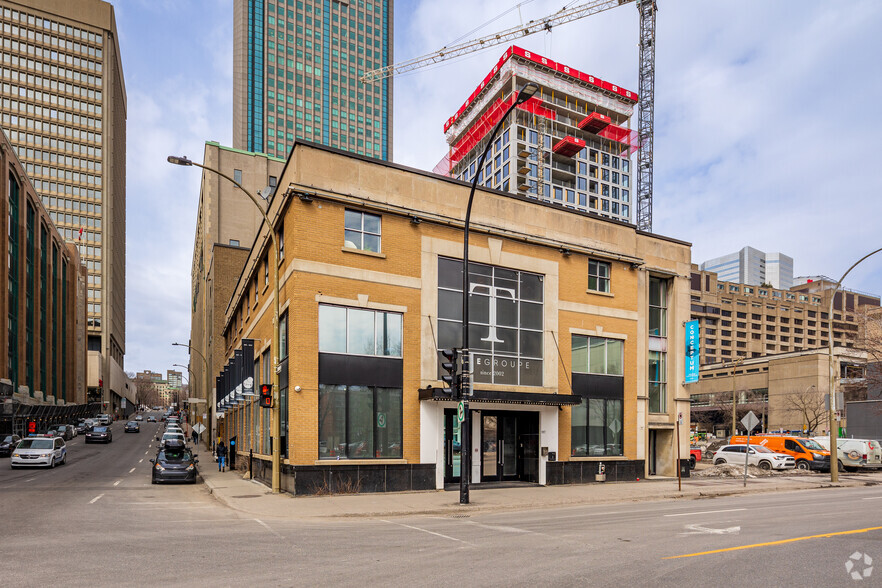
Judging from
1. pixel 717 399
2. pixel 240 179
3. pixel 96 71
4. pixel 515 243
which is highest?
pixel 96 71

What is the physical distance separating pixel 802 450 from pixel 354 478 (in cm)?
2793

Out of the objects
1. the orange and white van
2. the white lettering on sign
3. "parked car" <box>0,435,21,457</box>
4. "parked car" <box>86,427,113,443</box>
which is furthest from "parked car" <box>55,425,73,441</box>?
the orange and white van

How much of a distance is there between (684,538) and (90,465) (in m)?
34.2

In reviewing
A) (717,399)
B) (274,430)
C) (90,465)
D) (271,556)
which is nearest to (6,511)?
(274,430)

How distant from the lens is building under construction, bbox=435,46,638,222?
116 metres

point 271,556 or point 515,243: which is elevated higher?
point 515,243

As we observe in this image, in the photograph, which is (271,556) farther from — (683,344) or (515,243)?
(683,344)

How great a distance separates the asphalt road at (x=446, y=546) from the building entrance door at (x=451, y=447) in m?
5.55

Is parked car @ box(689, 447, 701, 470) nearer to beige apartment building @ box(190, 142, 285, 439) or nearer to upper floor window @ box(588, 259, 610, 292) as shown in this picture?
upper floor window @ box(588, 259, 610, 292)

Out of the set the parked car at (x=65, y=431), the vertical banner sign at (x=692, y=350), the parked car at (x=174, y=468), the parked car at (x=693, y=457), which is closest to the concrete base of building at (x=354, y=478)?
the parked car at (x=174, y=468)

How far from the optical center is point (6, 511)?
1560cm

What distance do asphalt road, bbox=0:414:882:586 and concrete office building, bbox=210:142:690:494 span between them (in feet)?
16.4

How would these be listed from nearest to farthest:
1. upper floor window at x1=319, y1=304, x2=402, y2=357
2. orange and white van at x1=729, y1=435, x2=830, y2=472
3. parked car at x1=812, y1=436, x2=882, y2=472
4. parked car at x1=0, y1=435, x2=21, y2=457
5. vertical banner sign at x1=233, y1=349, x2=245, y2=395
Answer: upper floor window at x1=319, y1=304, x2=402, y2=357 < vertical banner sign at x1=233, y1=349, x2=245, y2=395 < orange and white van at x1=729, y1=435, x2=830, y2=472 < parked car at x1=812, y1=436, x2=882, y2=472 < parked car at x1=0, y1=435, x2=21, y2=457

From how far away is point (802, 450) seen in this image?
116 ft
